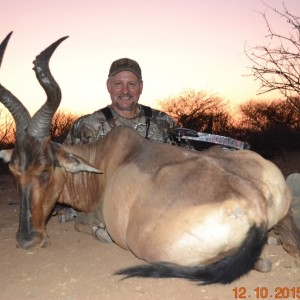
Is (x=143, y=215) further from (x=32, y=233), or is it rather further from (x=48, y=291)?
(x=32, y=233)

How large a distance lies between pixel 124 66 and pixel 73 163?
2448 millimetres

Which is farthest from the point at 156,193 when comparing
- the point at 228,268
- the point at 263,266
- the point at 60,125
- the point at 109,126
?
the point at 60,125

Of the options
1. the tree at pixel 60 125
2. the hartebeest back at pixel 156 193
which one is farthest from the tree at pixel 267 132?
the hartebeest back at pixel 156 193

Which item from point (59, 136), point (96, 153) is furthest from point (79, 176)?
point (59, 136)

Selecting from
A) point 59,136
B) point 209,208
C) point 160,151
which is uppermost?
point 160,151

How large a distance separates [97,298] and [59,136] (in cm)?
1784

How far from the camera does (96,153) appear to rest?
4.85m

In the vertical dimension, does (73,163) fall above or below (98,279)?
above

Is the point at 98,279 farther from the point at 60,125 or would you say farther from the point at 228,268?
the point at 60,125

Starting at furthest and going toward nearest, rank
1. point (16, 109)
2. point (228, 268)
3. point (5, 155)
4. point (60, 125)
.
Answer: point (60, 125), point (5, 155), point (16, 109), point (228, 268)

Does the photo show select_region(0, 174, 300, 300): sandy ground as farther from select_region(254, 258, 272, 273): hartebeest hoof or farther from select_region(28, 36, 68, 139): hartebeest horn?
select_region(28, 36, 68, 139): hartebeest horn

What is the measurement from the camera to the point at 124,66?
638 cm

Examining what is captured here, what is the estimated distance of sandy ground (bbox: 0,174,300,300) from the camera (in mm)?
3086

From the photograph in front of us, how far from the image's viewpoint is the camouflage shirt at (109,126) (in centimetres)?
594
